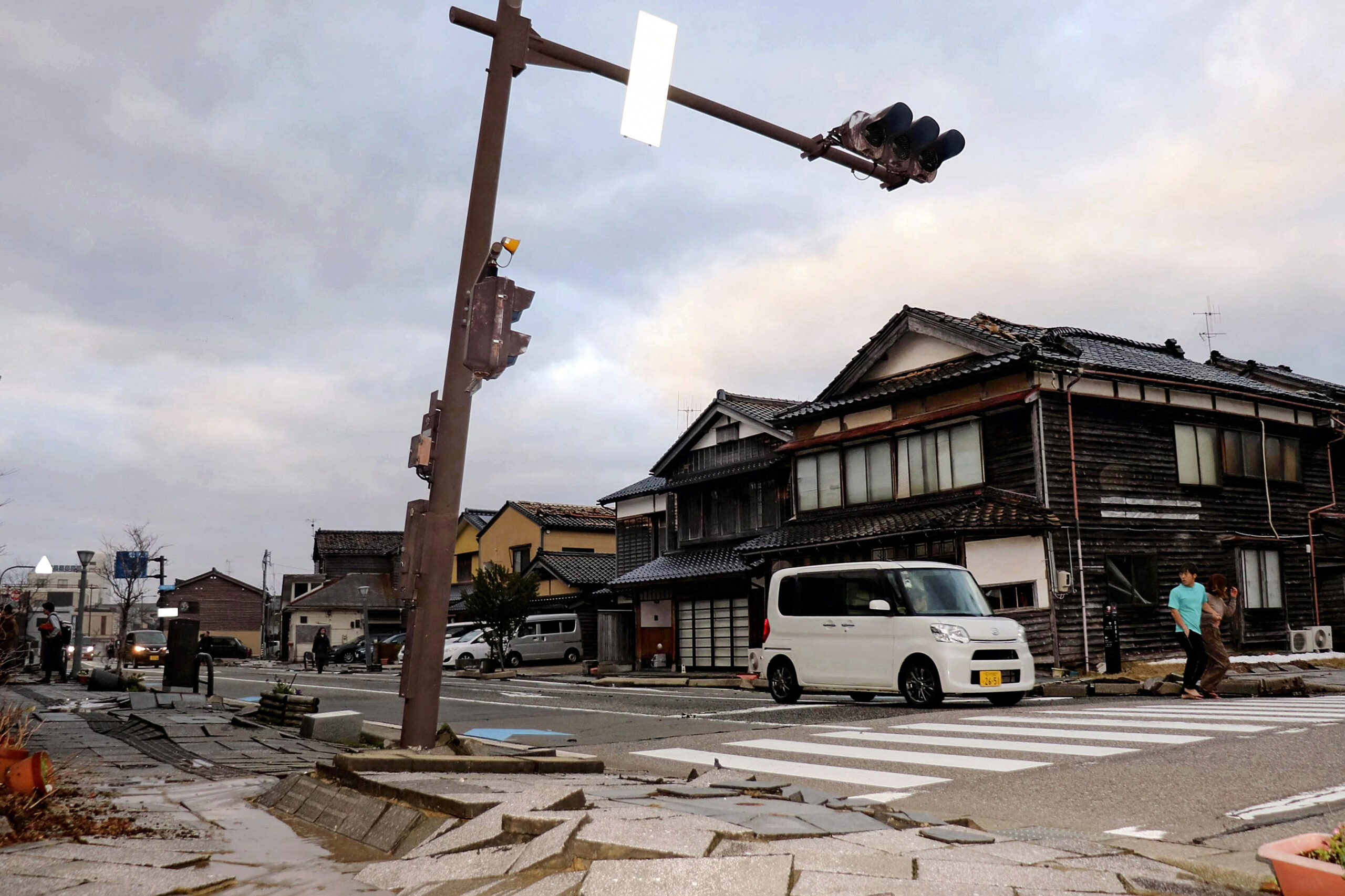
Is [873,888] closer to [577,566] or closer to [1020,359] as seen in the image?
[1020,359]

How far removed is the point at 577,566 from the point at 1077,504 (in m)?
26.3

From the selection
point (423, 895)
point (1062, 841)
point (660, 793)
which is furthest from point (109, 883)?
point (1062, 841)

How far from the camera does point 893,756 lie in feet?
28.6

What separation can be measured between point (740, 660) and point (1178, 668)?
13.3 meters

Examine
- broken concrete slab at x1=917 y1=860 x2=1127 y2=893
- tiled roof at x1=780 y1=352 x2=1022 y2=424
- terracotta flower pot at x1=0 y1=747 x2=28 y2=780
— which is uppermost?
tiled roof at x1=780 y1=352 x2=1022 y2=424

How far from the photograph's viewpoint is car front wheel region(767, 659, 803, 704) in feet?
49.8

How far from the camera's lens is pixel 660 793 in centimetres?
585

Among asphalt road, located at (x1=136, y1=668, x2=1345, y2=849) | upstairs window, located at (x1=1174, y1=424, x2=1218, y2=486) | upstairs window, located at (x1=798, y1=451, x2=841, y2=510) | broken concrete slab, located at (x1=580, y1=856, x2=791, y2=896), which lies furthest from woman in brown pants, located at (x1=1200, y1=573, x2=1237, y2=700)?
upstairs window, located at (x1=798, y1=451, x2=841, y2=510)

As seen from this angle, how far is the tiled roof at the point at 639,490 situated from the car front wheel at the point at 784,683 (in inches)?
782

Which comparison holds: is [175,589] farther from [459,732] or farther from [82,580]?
[459,732]

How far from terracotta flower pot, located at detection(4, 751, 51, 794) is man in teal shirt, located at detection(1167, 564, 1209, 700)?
39.8 ft

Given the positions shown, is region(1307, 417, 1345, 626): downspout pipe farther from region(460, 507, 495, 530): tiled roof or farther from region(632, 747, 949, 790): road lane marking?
region(460, 507, 495, 530): tiled roof

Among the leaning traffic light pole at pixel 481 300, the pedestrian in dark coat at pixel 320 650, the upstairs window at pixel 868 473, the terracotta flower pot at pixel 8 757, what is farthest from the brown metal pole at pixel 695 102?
the pedestrian in dark coat at pixel 320 650

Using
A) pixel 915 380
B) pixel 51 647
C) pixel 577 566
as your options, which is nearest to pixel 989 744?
pixel 915 380
